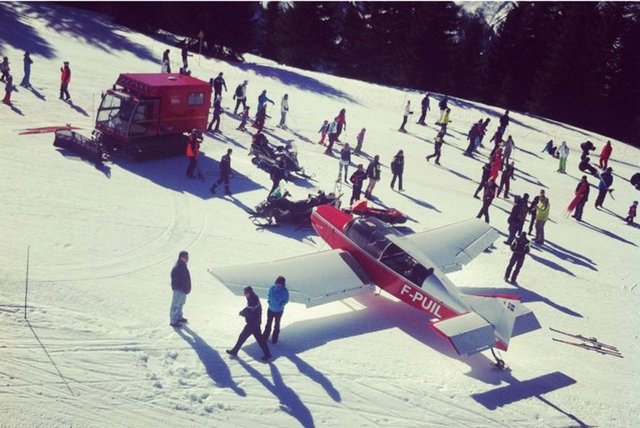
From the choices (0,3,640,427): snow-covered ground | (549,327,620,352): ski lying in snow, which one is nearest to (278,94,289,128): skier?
(0,3,640,427): snow-covered ground

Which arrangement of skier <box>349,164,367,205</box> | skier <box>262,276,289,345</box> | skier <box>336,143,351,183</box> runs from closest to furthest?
skier <box>262,276,289,345</box> → skier <box>349,164,367,205</box> → skier <box>336,143,351,183</box>

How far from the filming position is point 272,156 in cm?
2181

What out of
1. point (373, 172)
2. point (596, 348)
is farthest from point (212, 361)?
point (373, 172)

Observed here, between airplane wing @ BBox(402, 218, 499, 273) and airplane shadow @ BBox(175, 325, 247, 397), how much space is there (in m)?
5.74

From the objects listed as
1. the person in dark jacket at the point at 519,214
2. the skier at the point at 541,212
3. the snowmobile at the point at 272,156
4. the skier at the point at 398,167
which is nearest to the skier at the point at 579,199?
the skier at the point at 541,212

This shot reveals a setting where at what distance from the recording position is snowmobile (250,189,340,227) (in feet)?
56.3

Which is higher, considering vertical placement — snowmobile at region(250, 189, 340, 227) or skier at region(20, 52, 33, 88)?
skier at region(20, 52, 33, 88)

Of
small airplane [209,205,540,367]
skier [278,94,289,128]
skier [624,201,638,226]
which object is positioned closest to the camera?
small airplane [209,205,540,367]

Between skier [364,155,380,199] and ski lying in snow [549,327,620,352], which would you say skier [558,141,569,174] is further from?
ski lying in snow [549,327,620,352]

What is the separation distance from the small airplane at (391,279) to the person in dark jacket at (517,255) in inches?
47.6

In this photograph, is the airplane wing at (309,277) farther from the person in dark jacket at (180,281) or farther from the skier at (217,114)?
the skier at (217,114)

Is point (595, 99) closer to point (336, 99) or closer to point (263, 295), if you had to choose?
point (336, 99)

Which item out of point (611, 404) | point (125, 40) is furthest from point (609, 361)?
point (125, 40)

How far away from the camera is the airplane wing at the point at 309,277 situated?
11.9m
